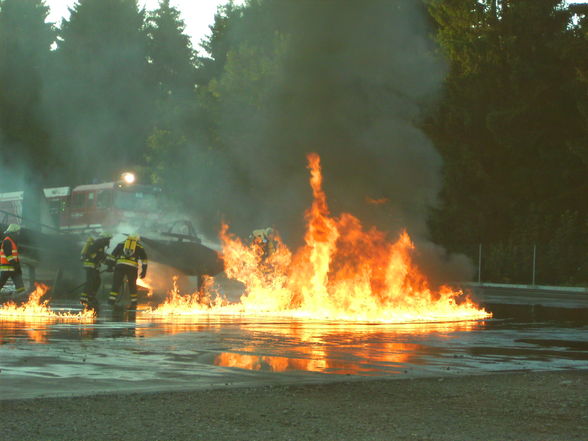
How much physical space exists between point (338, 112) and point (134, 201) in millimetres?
14584

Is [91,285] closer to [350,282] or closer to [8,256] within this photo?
[8,256]

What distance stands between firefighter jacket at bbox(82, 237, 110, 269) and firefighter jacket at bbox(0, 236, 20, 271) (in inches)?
55.4

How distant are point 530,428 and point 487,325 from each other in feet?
34.5

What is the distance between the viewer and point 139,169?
59844mm

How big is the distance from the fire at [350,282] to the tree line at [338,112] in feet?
5.22

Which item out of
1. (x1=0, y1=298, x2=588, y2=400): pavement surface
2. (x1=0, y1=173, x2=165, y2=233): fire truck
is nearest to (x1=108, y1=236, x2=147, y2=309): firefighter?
(x1=0, y1=298, x2=588, y2=400): pavement surface

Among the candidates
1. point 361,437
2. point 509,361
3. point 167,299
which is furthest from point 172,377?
point 167,299

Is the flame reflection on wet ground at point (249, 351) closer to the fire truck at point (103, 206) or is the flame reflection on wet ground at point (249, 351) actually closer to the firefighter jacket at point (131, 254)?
the firefighter jacket at point (131, 254)

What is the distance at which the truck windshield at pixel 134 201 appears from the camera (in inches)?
1400

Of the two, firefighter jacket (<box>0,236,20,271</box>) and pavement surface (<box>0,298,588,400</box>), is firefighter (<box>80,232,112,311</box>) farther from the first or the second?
pavement surface (<box>0,298,588,400</box>)

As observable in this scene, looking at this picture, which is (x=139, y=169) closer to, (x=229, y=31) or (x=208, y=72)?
(x=229, y=31)

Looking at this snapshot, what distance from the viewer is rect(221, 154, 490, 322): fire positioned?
64.3 feet

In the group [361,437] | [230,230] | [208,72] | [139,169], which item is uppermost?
[208,72]

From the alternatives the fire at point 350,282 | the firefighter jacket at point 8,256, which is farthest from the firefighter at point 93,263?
the fire at point 350,282
